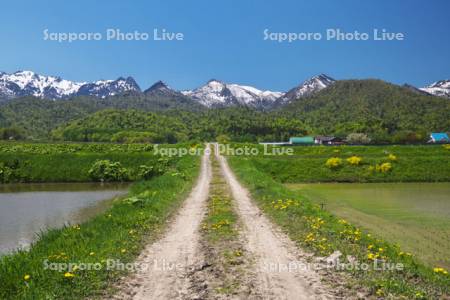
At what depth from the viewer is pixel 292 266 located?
1012cm

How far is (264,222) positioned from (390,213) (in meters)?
10.4

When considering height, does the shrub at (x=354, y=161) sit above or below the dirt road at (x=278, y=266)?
above

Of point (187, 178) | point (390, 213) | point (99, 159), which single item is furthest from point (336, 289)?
point (99, 159)

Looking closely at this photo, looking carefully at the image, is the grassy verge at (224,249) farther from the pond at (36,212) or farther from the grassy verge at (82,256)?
the pond at (36,212)

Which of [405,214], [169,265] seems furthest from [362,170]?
[169,265]

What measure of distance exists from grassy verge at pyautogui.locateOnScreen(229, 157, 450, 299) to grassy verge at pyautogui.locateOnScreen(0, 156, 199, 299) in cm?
495

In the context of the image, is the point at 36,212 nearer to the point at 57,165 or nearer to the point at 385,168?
the point at 57,165

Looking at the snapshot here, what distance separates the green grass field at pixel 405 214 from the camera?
1523cm

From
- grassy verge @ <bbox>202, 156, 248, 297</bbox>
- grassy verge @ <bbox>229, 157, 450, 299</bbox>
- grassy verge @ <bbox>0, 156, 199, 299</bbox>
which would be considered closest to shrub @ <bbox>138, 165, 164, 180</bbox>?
grassy verge @ <bbox>202, 156, 248, 297</bbox>

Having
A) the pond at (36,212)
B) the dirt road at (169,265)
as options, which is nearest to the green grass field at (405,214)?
the dirt road at (169,265)

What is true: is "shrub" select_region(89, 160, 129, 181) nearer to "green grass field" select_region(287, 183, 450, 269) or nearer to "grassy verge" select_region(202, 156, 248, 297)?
"green grass field" select_region(287, 183, 450, 269)

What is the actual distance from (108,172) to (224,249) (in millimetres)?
38411

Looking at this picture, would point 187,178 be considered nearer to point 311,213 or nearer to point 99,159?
point 311,213

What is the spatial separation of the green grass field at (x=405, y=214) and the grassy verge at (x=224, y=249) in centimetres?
629
